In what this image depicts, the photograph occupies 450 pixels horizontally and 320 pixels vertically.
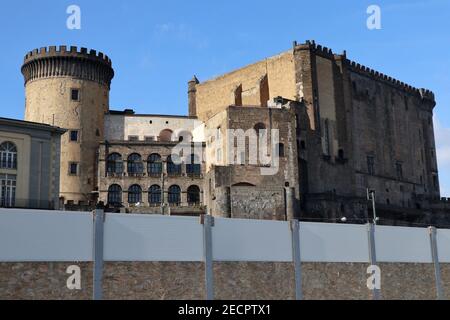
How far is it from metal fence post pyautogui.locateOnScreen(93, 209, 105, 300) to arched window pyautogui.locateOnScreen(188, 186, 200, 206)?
29799 millimetres

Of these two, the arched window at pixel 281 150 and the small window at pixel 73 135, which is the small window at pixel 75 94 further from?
the arched window at pixel 281 150

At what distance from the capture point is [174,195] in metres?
57.1

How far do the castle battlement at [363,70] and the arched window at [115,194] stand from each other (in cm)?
2182

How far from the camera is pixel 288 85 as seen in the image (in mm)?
61969

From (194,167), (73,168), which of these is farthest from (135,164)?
(73,168)

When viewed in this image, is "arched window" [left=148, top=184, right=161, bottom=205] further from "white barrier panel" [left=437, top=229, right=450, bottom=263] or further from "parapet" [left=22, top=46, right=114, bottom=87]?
"white barrier panel" [left=437, top=229, right=450, bottom=263]

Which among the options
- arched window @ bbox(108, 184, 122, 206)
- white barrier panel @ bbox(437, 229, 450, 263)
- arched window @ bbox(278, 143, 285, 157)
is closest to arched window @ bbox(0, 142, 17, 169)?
arched window @ bbox(108, 184, 122, 206)

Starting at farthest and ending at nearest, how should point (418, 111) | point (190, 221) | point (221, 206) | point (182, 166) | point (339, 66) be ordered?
point (418, 111) < point (339, 66) < point (182, 166) < point (221, 206) < point (190, 221)

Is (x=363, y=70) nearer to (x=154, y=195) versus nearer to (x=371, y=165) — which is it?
(x=371, y=165)

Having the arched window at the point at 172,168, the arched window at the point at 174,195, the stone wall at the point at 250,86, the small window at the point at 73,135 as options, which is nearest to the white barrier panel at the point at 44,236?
the arched window at the point at 174,195
